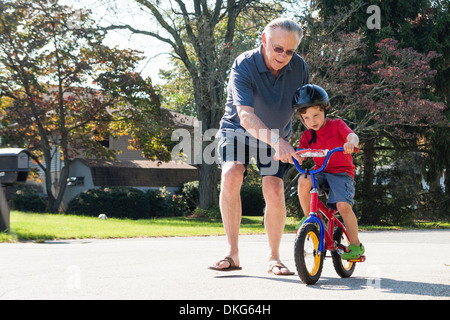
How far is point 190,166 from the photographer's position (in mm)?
36500

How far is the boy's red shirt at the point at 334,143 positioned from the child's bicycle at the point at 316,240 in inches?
7.9

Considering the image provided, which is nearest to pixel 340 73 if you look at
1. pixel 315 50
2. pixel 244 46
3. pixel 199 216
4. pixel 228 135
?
pixel 315 50

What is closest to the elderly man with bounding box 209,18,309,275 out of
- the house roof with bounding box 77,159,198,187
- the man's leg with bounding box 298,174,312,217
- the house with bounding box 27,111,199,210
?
the man's leg with bounding box 298,174,312,217

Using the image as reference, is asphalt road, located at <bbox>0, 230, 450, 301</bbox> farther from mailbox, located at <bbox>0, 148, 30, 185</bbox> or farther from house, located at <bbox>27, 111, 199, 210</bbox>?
house, located at <bbox>27, 111, 199, 210</bbox>

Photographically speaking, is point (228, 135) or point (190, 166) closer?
point (228, 135)

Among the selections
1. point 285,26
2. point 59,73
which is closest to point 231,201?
point 285,26

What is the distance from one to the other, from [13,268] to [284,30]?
3.15 m

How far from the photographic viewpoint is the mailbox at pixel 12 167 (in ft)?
36.3

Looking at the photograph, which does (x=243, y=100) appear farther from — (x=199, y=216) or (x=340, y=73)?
(x=199, y=216)

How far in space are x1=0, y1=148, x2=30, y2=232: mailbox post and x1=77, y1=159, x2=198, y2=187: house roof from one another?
2112 centimetres

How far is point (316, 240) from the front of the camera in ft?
16.0

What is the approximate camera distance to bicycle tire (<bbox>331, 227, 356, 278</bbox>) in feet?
17.1

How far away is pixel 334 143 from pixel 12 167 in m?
7.50
